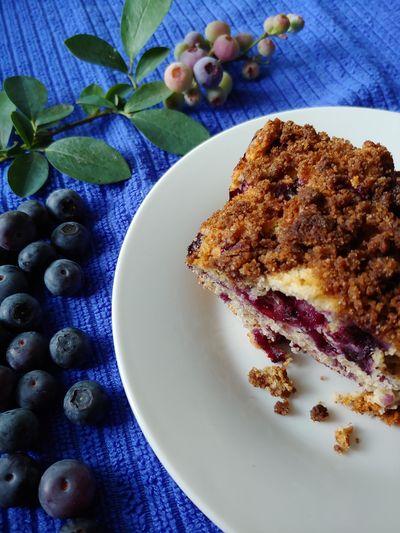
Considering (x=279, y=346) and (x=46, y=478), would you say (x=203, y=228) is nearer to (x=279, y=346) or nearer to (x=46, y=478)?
(x=279, y=346)

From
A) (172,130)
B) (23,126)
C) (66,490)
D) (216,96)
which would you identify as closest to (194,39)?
(216,96)

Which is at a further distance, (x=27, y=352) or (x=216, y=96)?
(x=216, y=96)

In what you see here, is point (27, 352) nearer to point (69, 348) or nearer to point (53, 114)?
point (69, 348)

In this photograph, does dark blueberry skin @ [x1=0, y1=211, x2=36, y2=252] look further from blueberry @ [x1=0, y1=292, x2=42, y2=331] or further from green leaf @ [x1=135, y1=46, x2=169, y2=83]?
green leaf @ [x1=135, y1=46, x2=169, y2=83]

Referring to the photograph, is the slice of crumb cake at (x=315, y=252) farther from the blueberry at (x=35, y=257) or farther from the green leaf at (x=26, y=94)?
the green leaf at (x=26, y=94)

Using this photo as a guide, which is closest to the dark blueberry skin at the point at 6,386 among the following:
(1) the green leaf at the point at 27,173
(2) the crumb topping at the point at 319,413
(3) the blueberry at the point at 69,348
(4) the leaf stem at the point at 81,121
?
(3) the blueberry at the point at 69,348

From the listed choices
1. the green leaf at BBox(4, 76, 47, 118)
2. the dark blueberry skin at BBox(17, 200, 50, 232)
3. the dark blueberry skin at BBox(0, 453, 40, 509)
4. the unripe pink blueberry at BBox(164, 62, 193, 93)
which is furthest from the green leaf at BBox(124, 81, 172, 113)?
the dark blueberry skin at BBox(0, 453, 40, 509)
